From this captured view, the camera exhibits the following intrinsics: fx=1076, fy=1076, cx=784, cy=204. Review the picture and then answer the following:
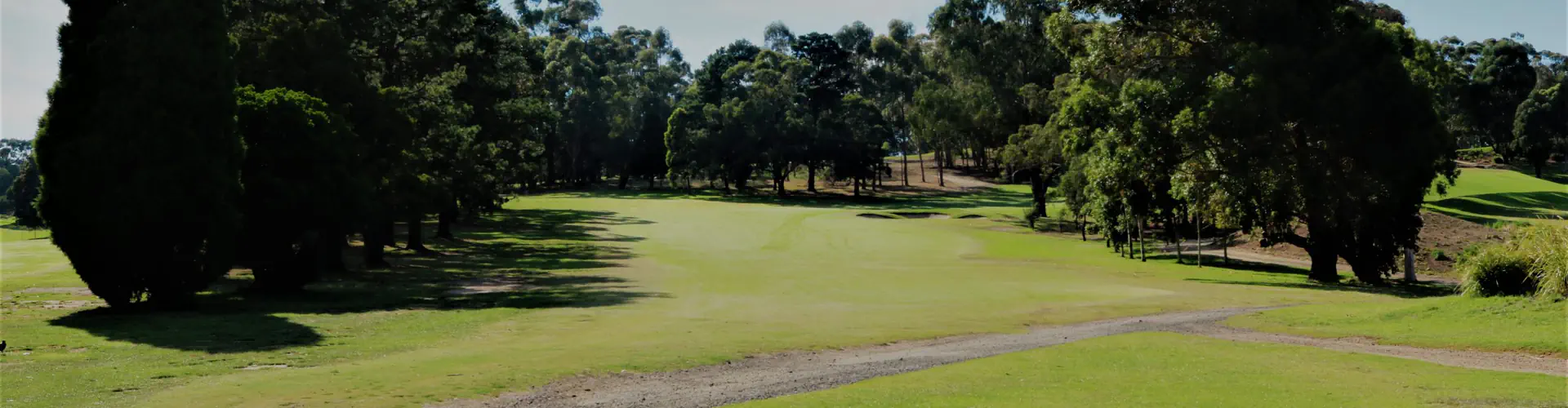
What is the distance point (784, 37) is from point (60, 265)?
413 feet

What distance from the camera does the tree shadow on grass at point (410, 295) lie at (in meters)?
18.0

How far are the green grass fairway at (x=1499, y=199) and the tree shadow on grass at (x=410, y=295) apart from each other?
43.3 meters

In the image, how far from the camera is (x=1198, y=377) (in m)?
12.4

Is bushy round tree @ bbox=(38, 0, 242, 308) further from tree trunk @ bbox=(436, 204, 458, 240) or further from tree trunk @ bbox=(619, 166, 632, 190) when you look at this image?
tree trunk @ bbox=(619, 166, 632, 190)

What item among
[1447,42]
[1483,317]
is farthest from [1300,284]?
[1447,42]

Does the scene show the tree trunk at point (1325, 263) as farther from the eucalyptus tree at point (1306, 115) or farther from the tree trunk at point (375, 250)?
the tree trunk at point (375, 250)

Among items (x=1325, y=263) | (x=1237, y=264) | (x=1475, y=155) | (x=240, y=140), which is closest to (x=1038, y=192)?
(x=1237, y=264)

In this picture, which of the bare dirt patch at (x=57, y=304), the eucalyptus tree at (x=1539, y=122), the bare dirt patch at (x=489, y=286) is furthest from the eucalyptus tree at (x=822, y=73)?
the bare dirt patch at (x=57, y=304)

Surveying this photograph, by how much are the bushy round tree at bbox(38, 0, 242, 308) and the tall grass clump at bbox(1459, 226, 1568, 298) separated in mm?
23638

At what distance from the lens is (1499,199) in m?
67.6

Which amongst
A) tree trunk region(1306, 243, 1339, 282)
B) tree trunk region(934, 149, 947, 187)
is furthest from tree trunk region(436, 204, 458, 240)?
tree trunk region(934, 149, 947, 187)

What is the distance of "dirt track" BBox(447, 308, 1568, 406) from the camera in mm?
12180

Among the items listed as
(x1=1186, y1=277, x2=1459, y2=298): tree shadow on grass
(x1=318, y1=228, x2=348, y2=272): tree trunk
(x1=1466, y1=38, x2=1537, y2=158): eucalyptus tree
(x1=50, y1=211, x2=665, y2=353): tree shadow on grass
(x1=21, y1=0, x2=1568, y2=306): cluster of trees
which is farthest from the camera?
(x1=1466, y1=38, x2=1537, y2=158): eucalyptus tree

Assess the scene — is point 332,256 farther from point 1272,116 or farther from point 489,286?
point 1272,116
